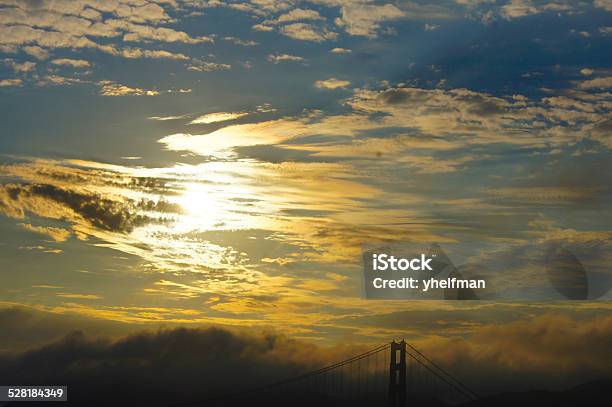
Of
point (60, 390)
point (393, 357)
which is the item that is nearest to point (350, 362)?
point (393, 357)

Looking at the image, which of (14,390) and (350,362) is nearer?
(14,390)

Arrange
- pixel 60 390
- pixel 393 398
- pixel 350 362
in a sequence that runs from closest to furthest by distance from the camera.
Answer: pixel 60 390, pixel 393 398, pixel 350 362

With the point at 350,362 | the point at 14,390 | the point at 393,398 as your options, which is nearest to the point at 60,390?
the point at 14,390

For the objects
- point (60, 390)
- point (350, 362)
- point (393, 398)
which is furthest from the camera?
point (350, 362)

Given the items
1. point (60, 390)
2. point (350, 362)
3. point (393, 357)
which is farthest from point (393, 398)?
point (60, 390)

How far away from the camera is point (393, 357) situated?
378 feet

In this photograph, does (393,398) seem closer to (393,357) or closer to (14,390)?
(393,357)

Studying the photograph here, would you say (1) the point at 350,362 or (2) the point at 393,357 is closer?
(2) the point at 393,357

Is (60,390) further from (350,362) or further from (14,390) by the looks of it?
(350,362)

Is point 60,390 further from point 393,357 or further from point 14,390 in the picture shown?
point 393,357

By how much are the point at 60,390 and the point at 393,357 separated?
170ft

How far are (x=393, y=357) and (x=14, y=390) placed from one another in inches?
2175

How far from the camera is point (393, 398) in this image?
11188 centimetres

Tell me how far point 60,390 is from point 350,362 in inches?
2944
